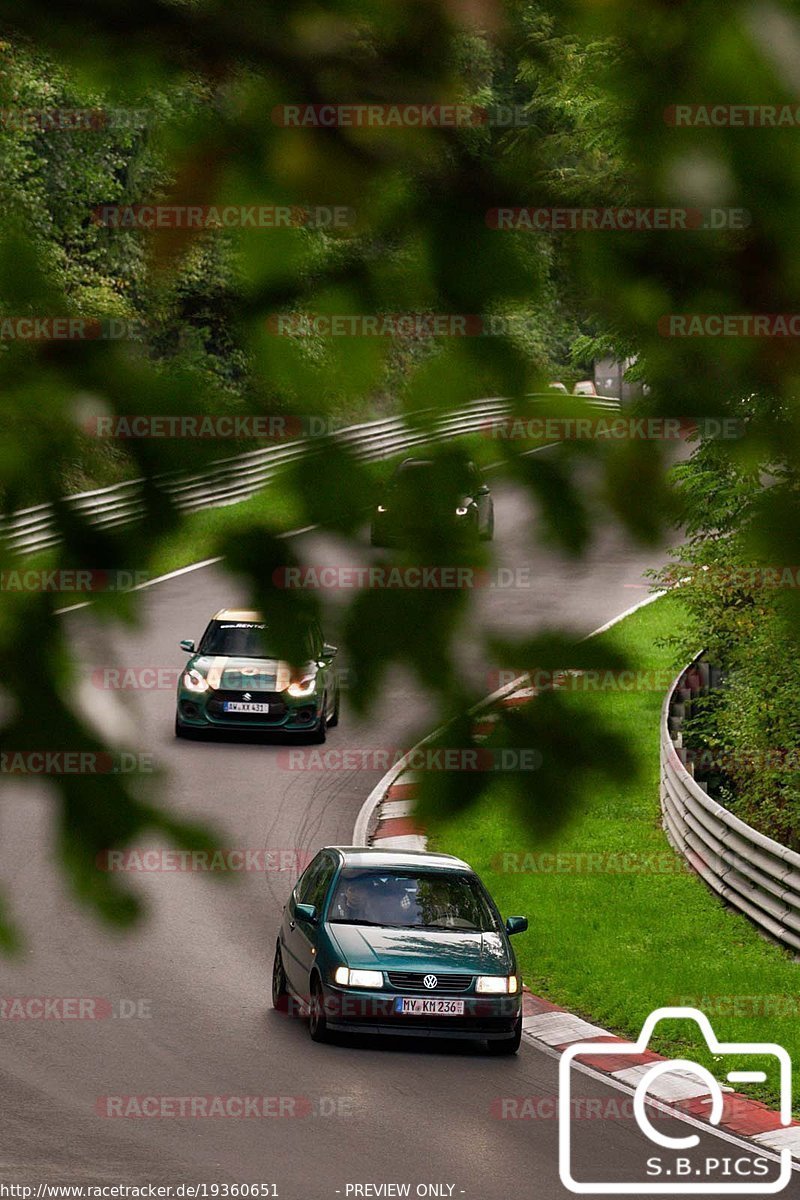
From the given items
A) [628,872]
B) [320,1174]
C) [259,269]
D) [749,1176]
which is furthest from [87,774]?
[628,872]

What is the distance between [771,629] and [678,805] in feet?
54.4

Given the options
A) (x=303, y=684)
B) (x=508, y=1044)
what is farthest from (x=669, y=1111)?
(x=303, y=684)

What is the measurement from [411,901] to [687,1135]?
3.58m

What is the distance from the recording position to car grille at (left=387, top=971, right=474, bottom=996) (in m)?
13.3

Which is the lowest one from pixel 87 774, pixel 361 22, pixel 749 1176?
pixel 749 1176

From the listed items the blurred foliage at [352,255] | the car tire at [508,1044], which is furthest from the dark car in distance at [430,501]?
the car tire at [508,1044]

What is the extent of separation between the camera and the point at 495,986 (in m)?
13.3

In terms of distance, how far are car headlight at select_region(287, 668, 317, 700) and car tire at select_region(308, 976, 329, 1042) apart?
10250mm

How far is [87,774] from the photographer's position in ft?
10.3

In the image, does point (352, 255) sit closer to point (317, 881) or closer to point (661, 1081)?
point (661, 1081)

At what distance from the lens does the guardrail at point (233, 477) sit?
9.35 feet

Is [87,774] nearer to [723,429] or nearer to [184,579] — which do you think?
[184,579]

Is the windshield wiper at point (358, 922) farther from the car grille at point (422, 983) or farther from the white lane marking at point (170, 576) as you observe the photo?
the white lane marking at point (170, 576)

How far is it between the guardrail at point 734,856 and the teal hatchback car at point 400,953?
208cm
